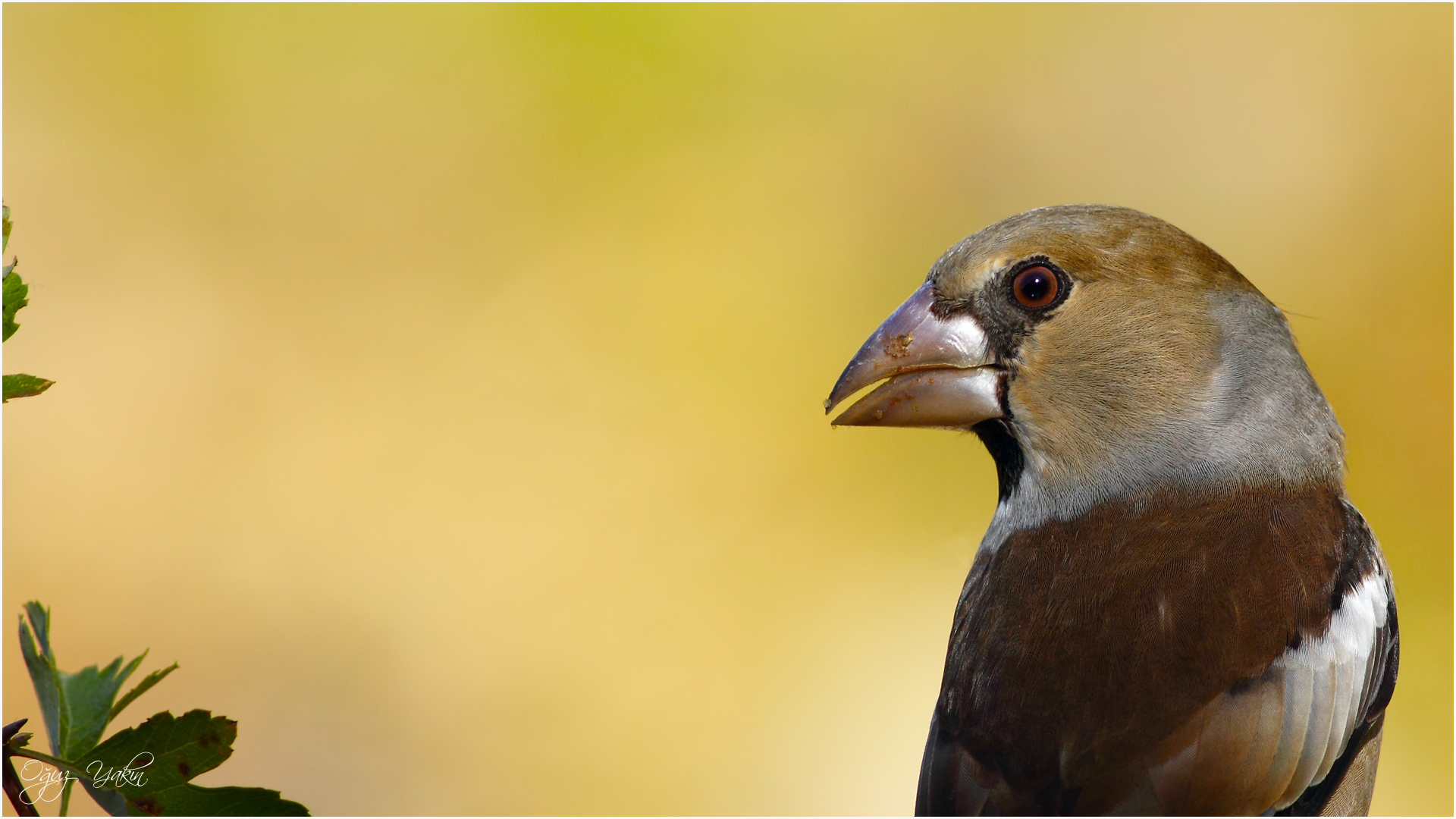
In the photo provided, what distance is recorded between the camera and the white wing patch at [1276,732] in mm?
2057

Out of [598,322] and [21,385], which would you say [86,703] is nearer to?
[21,385]

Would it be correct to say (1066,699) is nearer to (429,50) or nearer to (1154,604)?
(1154,604)

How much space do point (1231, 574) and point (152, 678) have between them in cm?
174

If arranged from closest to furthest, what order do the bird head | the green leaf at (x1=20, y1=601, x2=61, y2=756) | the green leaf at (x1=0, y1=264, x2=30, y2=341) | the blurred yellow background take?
the green leaf at (x1=0, y1=264, x2=30, y2=341) < the green leaf at (x1=20, y1=601, x2=61, y2=756) < the bird head < the blurred yellow background

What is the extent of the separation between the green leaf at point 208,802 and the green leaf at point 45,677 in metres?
0.13

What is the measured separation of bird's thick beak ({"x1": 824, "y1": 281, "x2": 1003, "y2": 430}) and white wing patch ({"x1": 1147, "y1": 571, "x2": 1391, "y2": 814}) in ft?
2.46

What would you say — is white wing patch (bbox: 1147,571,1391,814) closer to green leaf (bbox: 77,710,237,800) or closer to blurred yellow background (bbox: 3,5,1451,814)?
green leaf (bbox: 77,710,237,800)

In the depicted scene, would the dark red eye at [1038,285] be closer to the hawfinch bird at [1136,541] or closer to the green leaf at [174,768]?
the hawfinch bird at [1136,541]

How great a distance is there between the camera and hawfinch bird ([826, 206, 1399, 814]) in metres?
2.10

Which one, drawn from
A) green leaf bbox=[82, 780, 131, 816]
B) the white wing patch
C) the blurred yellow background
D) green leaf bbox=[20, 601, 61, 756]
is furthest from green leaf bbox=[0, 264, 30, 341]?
the blurred yellow background

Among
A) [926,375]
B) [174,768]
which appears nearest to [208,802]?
[174,768]

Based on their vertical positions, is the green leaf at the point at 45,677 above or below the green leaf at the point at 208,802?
above

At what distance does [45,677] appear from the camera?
139 centimetres

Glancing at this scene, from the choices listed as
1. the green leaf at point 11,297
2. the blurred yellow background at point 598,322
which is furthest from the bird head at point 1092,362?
the blurred yellow background at point 598,322
